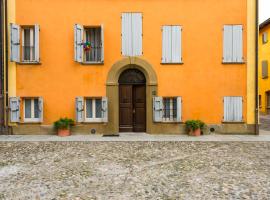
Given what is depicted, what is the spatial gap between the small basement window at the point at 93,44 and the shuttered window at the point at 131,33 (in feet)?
3.82

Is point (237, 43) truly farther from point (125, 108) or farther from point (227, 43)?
point (125, 108)

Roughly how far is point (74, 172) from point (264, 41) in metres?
24.5

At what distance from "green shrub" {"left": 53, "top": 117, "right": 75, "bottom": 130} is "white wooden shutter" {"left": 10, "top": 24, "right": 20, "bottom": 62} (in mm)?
3292

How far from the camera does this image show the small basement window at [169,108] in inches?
499

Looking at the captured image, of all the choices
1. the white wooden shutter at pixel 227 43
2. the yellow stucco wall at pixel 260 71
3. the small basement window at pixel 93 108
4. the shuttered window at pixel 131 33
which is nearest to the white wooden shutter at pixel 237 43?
the white wooden shutter at pixel 227 43

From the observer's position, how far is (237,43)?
41.2ft

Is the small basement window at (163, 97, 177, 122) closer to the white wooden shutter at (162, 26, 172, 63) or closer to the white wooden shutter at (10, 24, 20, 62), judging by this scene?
the white wooden shutter at (162, 26, 172, 63)

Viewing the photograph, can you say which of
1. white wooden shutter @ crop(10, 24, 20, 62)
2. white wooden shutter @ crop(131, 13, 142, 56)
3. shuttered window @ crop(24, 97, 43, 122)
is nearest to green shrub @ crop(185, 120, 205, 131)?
white wooden shutter @ crop(131, 13, 142, 56)

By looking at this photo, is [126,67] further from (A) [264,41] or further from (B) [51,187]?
(A) [264,41]

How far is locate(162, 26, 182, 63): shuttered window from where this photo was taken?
12.6 m

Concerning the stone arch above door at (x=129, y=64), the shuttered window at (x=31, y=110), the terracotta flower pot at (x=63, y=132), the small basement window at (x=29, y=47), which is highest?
the small basement window at (x=29, y=47)

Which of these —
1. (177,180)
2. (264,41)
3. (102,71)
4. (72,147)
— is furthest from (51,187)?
(264,41)

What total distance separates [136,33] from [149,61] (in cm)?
141

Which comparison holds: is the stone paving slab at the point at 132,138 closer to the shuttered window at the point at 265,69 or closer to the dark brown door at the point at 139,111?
the dark brown door at the point at 139,111
